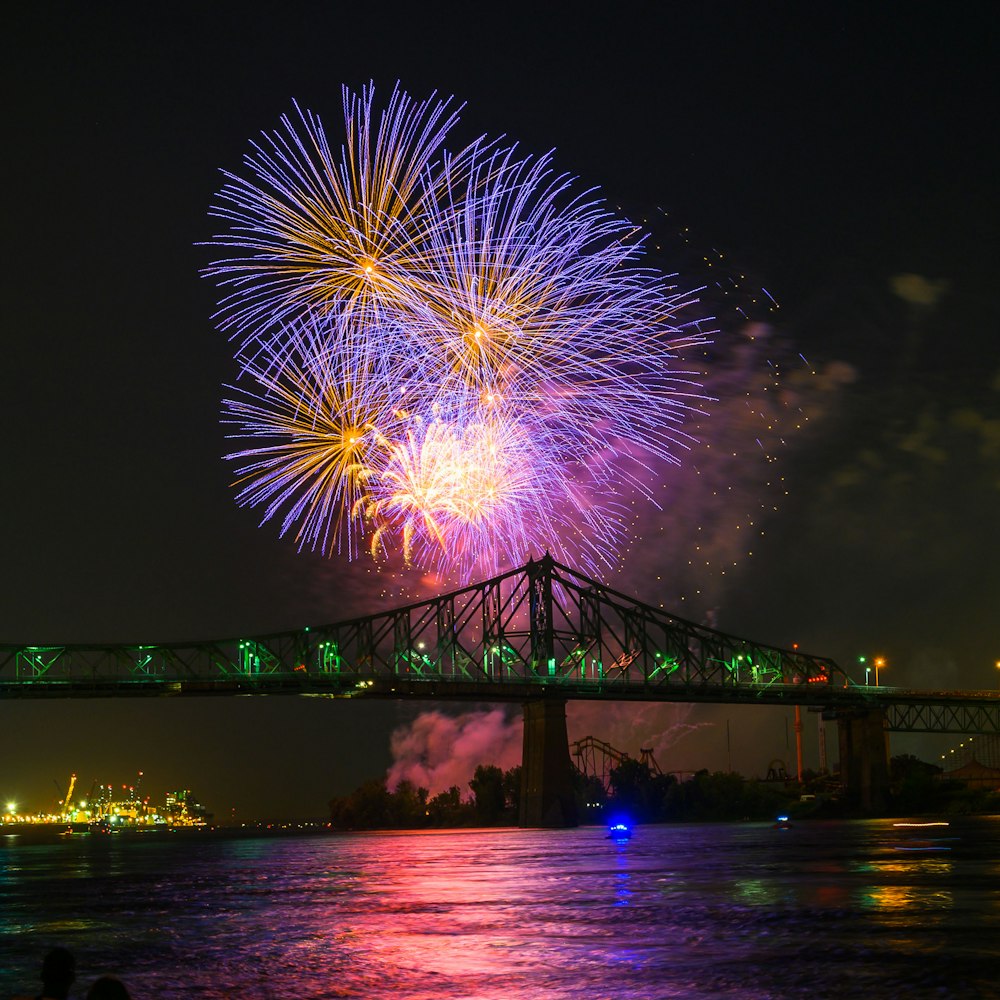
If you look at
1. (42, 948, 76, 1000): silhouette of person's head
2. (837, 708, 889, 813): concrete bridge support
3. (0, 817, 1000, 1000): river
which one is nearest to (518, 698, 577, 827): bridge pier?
(837, 708, 889, 813): concrete bridge support

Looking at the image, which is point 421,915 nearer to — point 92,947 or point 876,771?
point 92,947

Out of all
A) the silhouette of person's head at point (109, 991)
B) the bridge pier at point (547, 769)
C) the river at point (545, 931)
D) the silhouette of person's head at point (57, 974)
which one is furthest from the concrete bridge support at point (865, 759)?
the silhouette of person's head at point (109, 991)

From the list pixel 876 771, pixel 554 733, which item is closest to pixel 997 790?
pixel 876 771

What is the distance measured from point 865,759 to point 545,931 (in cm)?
14627

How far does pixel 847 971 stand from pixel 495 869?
40477mm

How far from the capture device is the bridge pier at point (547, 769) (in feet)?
455

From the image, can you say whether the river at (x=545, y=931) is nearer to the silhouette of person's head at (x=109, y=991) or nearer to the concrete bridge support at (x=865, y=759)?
the silhouette of person's head at (x=109, y=991)

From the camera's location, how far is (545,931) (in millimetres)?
32406

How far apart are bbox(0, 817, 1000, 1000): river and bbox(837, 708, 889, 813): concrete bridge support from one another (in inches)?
4219

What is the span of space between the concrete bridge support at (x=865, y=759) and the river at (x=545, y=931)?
10716cm

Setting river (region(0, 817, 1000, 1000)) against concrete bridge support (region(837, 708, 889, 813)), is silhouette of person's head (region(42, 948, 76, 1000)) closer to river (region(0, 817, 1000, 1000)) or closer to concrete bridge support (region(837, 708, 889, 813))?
river (region(0, 817, 1000, 1000))

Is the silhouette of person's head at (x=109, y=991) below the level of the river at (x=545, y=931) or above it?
above

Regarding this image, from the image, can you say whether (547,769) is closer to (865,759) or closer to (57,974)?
(865,759)

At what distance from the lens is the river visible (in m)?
23.9
